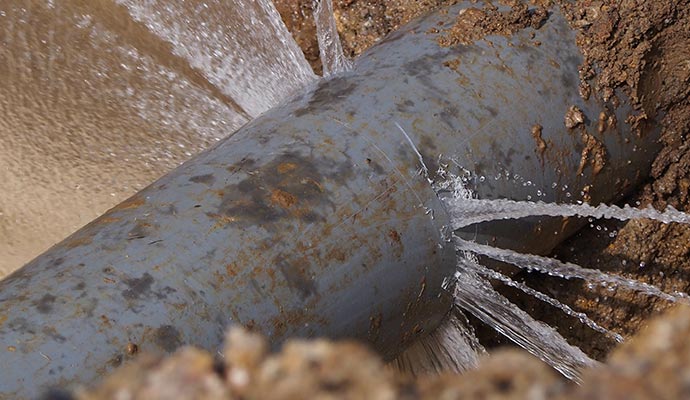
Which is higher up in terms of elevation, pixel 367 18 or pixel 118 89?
pixel 118 89

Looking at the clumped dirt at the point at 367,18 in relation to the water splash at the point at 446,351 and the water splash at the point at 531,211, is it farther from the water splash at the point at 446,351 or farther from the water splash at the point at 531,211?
the water splash at the point at 446,351

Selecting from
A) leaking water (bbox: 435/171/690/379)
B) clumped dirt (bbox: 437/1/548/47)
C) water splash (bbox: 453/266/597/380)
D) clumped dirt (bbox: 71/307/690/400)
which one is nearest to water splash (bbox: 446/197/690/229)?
leaking water (bbox: 435/171/690/379)

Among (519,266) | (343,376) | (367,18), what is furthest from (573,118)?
(343,376)

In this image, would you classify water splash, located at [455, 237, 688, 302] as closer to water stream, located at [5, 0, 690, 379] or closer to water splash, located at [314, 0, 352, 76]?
water stream, located at [5, 0, 690, 379]

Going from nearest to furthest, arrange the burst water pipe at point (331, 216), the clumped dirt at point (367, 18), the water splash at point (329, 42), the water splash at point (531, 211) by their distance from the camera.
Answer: the burst water pipe at point (331, 216), the water splash at point (531, 211), the water splash at point (329, 42), the clumped dirt at point (367, 18)

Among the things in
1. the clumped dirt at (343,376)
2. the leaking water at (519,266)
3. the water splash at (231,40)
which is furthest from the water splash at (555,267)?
the clumped dirt at (343,376)

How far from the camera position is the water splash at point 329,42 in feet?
6.12

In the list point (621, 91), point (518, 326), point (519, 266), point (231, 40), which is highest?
point (231, 40)

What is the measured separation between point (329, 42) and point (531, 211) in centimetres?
58

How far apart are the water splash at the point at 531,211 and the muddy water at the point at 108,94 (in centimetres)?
69

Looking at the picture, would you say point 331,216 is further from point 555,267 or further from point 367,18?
point 367,18

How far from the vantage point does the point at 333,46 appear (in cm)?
200

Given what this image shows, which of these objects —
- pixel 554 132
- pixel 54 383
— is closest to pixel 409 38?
pixel 554 132

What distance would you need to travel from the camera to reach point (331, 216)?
4.92 ft
